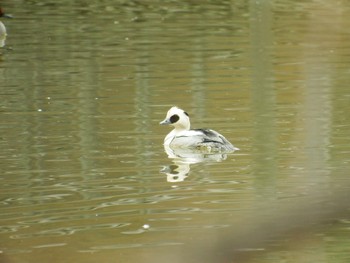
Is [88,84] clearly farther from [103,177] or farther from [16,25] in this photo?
[16,25]

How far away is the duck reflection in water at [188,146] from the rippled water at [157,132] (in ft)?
0.28

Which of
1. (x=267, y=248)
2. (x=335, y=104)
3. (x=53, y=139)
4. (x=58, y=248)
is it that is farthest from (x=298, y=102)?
(x=267, y=248)

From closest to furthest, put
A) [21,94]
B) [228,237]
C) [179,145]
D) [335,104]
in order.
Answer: [228,237]
[179,145]
[335,104]
[21,94]

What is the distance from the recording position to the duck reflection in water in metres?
11.2

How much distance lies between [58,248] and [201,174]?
3081 mm

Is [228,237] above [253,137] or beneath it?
above

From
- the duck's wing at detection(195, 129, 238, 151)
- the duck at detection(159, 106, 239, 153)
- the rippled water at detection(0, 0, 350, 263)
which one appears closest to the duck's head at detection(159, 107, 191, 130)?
the duck at detection(159, 106, 239, 153)

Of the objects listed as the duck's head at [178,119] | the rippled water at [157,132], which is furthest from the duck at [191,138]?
the rippled water at [157,132]

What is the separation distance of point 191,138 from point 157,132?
45.3 inches

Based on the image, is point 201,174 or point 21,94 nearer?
point 201,174

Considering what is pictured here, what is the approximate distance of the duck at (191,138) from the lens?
11.3 metres

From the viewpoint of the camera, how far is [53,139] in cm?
1240

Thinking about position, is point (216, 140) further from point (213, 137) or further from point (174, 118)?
point (174, 118)

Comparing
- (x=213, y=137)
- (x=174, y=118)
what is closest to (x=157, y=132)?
(x=174, y=118)
